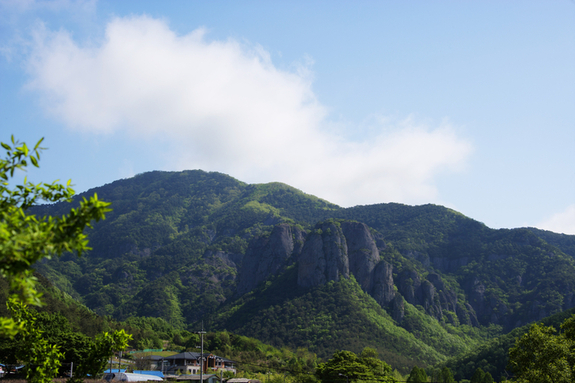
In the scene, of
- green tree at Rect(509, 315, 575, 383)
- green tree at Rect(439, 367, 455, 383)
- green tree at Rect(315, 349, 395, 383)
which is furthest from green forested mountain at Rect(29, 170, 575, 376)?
green tree at Rect(509, 315, 575, 383)

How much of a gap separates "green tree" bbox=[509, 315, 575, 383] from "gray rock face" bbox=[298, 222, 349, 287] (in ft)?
396

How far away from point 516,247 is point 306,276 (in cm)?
9830

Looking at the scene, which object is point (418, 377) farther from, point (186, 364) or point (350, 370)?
point (186, 364)

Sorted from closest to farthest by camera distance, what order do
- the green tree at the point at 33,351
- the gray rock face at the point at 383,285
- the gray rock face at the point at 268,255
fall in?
the green tree at the point at 33,351
the gray rock face at the point at 383,285
the gray rock face at the point at 268,255

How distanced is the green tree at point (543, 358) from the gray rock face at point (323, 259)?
396ft

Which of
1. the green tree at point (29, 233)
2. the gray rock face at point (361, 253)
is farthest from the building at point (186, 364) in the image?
the green tree at point (29, 233)

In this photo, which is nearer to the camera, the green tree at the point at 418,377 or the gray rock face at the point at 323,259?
the green tree at the point at 418,377

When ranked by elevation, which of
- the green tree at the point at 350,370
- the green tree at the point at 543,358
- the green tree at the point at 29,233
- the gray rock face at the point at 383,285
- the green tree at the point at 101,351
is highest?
the gray rock face at the point at 383,285

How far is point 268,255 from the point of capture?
605 ft

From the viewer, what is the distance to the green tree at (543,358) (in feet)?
89.1

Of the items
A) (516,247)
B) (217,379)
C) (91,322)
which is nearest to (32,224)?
(217,379)

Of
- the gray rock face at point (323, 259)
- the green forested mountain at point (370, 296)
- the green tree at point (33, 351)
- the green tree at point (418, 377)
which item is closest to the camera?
the green tree at point (33, 351)

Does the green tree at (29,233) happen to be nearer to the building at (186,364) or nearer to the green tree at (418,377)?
the building at (186,364)

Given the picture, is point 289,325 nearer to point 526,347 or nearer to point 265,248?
point 265,248
